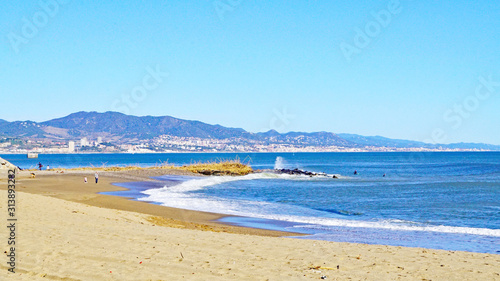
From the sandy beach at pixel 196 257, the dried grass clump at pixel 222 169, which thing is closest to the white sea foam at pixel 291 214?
the sandy beach at pixel 196 257

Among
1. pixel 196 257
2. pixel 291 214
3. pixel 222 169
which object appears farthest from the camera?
pixel 222 169

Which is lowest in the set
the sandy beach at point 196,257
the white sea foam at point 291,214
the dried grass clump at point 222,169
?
the dried grass clump at point 222,169

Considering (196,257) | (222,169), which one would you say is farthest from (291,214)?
(222,169)

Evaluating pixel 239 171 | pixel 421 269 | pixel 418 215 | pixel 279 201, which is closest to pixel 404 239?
pixel 421 269

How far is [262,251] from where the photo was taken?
11.6 m

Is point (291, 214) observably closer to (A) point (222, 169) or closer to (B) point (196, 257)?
(B) point (196, 257)

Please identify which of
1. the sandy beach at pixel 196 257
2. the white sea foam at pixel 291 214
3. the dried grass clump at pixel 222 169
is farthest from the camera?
the dried grass clump at pixel 222 169

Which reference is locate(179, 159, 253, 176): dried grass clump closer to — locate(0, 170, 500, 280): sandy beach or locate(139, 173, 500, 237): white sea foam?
locate(139, 173, 500, 237): white sea foam

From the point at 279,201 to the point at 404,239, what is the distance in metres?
15.4

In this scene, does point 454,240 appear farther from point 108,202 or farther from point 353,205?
point 108,202

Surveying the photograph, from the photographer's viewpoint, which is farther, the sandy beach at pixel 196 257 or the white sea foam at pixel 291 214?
the white sea foam at pixel 291 214

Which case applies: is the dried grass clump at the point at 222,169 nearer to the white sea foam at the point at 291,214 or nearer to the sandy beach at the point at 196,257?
the white sea foam at the point at 291,214

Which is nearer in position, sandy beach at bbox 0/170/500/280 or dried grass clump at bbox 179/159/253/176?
sandy beach at bbox 0/170/500/280

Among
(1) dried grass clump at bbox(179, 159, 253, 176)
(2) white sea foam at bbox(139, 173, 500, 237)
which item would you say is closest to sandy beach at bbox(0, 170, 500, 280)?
(2) white sea foam at bbox(139, 173, 500, 237)
